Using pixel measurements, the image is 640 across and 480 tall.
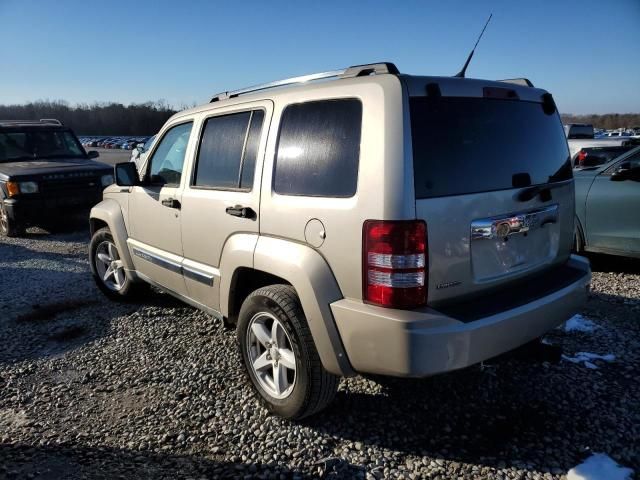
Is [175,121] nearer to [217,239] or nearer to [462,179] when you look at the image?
[217,239]

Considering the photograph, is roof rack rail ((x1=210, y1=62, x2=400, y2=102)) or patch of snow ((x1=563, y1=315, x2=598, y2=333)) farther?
patch of snow ((x1=563, y1=315, x2=598, y2=333))

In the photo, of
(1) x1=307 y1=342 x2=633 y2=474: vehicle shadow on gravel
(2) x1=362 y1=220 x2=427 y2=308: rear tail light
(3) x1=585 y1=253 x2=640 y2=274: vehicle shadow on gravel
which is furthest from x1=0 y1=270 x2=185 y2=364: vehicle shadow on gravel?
(3) x1=585 y1=253 x2=640 y2=274: vehicle shadow on gravel

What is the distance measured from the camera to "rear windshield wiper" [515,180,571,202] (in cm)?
258

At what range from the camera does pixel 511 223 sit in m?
2.52

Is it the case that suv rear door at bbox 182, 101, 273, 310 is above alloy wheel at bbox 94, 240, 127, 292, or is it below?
above

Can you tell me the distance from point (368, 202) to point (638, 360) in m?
2.71

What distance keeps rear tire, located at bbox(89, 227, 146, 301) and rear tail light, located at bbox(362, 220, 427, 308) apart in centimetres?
330

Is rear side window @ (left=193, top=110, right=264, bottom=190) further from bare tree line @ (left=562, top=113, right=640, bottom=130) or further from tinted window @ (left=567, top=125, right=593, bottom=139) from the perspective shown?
bare tree line @ (left=562, top=113, right=640, bottom=130)

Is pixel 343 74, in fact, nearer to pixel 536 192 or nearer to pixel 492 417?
pixel 536 192

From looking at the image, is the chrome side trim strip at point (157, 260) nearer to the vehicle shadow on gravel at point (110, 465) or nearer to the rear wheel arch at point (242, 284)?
the rear wheel arch at point (242, 284)

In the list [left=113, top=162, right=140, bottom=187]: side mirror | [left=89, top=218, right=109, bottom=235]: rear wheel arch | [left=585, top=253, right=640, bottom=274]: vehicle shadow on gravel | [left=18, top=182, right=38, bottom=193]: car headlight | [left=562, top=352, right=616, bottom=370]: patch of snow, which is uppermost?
[left=113, top=162, right=140, bottom=187]: side mirror

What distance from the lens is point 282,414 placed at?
2803 millimetres

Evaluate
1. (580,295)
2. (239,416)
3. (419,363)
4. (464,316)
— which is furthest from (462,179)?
(239,416)

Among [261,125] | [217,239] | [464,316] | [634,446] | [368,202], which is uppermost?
[261,125]
